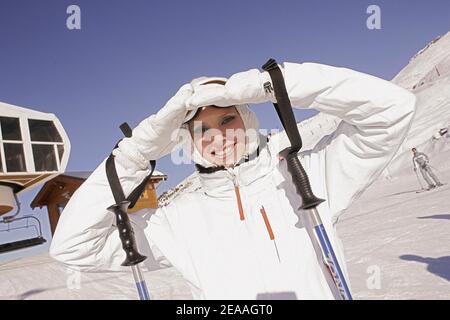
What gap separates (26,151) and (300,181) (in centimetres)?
1517

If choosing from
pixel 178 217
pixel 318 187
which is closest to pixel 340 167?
pixel 318 187

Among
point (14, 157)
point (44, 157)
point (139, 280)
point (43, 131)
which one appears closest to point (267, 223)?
point (139, 280)

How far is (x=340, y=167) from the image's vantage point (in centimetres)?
175

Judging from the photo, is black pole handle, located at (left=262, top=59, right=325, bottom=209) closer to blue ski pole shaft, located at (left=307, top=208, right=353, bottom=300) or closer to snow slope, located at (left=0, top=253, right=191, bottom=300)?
blue ski pole shaft, located at (left=307, top=208, right=353, bottom=300)

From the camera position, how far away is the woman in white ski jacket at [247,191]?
1568 mm

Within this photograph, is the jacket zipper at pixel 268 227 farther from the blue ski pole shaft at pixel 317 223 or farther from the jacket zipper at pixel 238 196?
the blue ski pole shaft at pixel 317 223

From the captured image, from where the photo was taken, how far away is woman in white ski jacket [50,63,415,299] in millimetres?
1568

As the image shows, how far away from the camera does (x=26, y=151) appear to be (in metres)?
14.5

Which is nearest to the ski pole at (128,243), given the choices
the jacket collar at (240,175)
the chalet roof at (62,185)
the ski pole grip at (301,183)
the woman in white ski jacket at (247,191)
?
the woman in white ski jacket at (247,191)

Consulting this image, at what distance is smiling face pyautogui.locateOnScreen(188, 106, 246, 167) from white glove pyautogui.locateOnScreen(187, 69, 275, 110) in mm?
304

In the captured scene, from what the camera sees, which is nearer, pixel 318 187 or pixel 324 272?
pixel 324 272

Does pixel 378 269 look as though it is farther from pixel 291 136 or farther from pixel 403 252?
pixel 291 136
